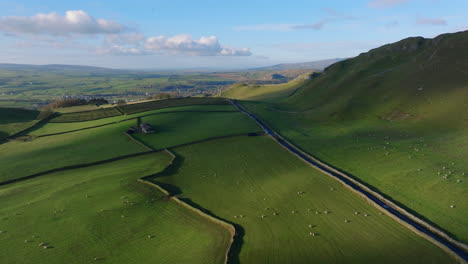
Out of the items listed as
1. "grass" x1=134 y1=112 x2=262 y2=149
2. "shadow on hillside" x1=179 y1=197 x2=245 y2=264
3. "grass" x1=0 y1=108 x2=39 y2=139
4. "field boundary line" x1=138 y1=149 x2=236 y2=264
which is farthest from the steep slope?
"grass" x1=0 y1=108 x2=39 y2=139

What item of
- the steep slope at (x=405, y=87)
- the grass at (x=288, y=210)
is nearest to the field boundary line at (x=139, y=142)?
the grass at (x=288, y=210)

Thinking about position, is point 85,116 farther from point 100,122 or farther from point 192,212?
point 192,212

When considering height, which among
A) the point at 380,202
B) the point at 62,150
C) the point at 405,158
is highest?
the point at 405,158

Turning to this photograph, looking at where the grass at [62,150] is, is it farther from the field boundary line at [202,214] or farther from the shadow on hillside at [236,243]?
the shadow on hillside at [236,243]

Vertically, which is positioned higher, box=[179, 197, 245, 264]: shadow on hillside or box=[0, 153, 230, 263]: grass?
box=[179, 197, 245, 264]: shadow on hillside

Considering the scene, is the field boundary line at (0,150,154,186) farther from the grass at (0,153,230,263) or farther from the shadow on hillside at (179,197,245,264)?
the shadow on hillside at (179,197,245,264)

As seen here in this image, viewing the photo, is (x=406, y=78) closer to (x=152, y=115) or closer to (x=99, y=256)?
(x=152, y=115)

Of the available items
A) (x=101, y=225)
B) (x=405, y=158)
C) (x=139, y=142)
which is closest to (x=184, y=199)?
(x=101, y=225)
